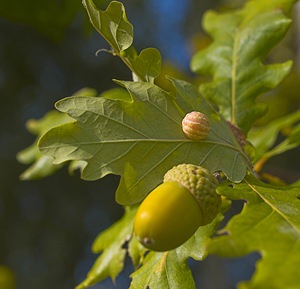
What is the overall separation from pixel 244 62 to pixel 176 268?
23.0 inches

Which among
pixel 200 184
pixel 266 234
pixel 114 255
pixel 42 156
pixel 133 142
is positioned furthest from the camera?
pixel 42 156

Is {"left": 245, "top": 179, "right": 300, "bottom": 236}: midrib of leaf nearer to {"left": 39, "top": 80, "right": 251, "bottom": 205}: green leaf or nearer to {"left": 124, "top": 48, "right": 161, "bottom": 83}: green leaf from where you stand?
{"left": 39, "top": 80, "right": 251, "bottom": 205}: green leaf

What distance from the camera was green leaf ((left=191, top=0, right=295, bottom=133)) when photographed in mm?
1285

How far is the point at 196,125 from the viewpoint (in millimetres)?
862

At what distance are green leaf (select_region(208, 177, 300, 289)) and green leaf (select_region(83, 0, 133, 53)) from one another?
0.27 metres

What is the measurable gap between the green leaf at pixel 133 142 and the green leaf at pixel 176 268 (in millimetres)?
115

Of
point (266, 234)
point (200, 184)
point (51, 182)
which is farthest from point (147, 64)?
point (51, 182)

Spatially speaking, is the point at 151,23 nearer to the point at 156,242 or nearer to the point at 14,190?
the point at 14,190

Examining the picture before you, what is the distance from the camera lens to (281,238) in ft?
2.06

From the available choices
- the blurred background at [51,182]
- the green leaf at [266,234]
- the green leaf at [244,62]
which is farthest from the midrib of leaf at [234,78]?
the blurred background at [51,182]

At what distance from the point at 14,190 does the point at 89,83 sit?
1.09m

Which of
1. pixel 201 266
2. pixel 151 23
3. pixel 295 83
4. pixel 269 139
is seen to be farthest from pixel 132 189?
pixel 151 23

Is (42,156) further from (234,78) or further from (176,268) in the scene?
(176,268)

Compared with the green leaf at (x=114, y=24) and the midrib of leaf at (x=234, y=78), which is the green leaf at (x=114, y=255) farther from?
the green leaf at (x=114, y=24)
